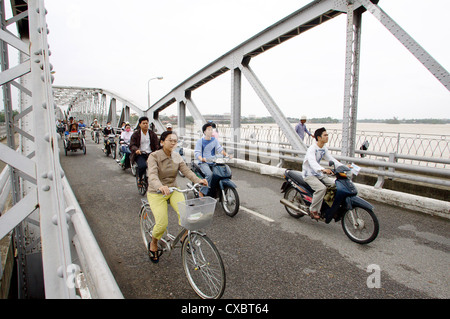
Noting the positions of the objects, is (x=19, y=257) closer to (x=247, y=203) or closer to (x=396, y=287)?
(x=247, y=203)

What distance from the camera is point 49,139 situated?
2.05m

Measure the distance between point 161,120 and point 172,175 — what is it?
1729 centimetres

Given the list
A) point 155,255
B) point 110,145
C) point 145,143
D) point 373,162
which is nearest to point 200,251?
point 155,255

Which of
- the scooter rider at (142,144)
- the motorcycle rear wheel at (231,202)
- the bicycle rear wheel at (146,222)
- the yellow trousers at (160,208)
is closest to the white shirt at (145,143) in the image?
the scooter rider at (142,144)

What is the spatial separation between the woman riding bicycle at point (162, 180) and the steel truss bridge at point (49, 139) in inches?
33.1

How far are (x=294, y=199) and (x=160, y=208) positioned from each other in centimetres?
311

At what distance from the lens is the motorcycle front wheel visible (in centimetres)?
427

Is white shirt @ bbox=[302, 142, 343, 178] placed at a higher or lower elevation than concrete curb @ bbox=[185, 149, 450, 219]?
higher

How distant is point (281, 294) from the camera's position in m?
3.07

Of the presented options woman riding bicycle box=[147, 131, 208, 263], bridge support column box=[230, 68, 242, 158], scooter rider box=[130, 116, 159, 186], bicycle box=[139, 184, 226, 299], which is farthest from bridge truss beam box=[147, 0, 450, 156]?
bicycle box=[139, 184, 226, 299]

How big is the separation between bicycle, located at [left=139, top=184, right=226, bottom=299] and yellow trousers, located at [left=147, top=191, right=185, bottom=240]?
0.62 ft

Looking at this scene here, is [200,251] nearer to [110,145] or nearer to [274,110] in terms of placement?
[274,110]

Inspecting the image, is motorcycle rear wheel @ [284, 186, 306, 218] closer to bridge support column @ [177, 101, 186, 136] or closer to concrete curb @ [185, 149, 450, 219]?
concrete curb @ [185, 149, 450, 219]
